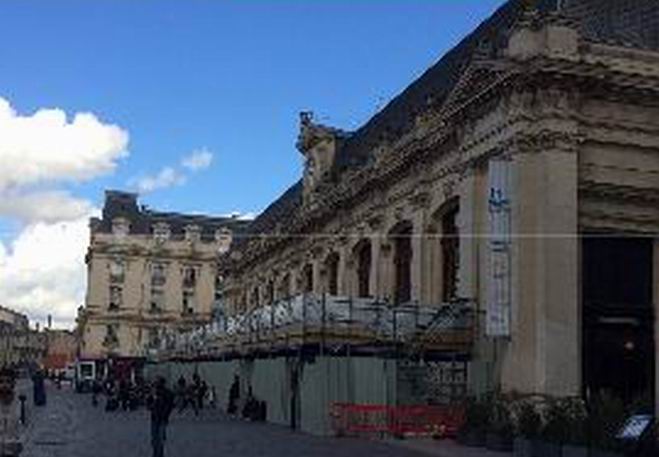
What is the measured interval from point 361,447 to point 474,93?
42.3 feet

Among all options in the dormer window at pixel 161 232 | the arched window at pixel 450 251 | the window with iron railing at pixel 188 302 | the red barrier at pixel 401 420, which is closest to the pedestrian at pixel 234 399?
the arched window at pixel 450 251

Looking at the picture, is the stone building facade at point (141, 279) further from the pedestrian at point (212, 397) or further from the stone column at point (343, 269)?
the stone column at point (343, 269)

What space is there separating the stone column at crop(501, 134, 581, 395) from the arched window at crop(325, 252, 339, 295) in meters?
22.8

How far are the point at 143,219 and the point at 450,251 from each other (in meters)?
91.3

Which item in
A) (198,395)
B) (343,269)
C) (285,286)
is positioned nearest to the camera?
(198,395)

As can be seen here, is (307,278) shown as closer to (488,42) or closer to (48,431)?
(488,42)

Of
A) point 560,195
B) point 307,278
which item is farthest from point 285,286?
point 560,195

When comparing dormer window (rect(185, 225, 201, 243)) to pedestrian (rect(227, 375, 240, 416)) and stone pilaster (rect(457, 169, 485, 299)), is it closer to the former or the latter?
pedestrian (rect(227, 375, 240, 416))

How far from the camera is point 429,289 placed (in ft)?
137

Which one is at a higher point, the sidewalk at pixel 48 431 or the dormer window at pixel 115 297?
the dormer window at pixel 115 297

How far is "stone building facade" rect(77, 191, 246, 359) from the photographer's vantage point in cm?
12231

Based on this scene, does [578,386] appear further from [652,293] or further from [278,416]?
[278,416]

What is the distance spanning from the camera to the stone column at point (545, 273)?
3256cm

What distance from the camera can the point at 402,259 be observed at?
4569 centimetres
